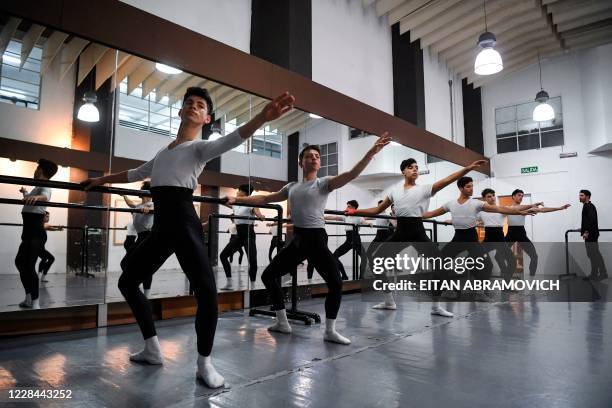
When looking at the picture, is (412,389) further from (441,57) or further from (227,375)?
(441,57)

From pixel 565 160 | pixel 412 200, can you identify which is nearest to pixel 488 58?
pixel 412 200

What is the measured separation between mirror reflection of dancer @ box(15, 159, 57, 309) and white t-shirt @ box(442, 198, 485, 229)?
4.26 meters

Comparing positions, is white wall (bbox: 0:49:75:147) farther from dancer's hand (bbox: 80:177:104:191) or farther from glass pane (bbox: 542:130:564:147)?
glass pane (bbox: 542:130:564:147)

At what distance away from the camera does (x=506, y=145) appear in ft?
37.6

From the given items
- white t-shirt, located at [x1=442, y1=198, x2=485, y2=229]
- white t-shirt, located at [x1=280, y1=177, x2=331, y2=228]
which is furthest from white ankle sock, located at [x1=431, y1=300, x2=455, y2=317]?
white t-shirt, located at [x1=280, y1=177, x2=331, y2=228]

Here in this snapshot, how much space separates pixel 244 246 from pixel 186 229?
11.3 ft

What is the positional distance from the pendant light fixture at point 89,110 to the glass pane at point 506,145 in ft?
35.4

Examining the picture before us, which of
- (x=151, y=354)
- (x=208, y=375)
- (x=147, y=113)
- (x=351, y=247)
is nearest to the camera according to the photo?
(x=208, y=375)

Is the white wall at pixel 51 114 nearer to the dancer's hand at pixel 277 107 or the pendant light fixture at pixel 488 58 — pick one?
the dancer's hand at pixel 277 107

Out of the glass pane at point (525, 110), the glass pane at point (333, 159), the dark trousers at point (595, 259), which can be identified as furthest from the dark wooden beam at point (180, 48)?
the glass pane at point (525, 110)

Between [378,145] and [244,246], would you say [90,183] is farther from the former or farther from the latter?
[244,246]

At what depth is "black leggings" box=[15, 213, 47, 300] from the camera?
131 inches

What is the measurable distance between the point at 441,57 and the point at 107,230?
8.43 meters

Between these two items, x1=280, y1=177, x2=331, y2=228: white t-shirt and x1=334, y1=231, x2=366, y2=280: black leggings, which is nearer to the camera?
x1=280, y1=177, x2=331, y2=228: white t-shirt
